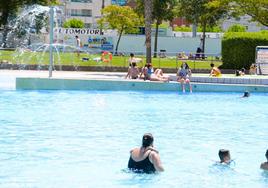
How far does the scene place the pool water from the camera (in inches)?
456

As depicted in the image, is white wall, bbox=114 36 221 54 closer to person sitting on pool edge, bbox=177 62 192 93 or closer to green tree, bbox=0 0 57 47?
green tree, bbox=0 0 57 47

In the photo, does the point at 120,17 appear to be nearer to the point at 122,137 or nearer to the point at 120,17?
the point at 120,17

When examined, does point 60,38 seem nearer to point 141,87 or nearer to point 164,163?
point 141,87

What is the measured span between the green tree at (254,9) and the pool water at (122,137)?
540 inches

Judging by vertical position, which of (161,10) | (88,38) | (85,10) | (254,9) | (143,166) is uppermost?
(85,10)

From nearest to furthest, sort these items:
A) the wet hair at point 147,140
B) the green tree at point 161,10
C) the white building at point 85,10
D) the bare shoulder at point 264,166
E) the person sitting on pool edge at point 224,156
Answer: the wet hair at point 147,140
the person sitting on pool edge at point 224,156
the bare shoulder at point 264,166
the green tree at point 161,10
the white building at point 85,10

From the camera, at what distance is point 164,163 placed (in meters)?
12.9

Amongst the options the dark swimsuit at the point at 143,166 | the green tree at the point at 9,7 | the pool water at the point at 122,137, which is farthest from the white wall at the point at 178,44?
the dark swimsuit at the point at 143,166

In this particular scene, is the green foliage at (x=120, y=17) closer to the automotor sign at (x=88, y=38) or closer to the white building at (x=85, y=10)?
the automotor sign at (x=88, y=38)

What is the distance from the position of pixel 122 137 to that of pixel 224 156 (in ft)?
14.1

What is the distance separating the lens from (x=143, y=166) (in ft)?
36.4

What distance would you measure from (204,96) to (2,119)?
10.2 m

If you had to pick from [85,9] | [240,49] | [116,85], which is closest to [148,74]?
[116,85]

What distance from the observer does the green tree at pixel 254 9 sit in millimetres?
39094
